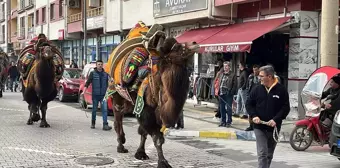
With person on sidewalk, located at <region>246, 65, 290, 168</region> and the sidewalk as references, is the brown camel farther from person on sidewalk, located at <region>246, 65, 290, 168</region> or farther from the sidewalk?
the sidewalk

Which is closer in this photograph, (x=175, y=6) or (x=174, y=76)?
(x=174, y=76)

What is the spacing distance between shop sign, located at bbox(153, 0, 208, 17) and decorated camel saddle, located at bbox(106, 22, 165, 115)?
813 centimetres

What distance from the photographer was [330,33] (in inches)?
401

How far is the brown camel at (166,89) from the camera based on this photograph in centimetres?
612

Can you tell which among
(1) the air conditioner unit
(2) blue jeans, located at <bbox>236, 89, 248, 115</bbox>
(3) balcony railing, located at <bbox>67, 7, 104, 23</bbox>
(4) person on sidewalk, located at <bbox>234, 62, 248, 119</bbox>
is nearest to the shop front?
(4) person on sidewalk, located at <bbox>234, 62, 248, 119</bbox>

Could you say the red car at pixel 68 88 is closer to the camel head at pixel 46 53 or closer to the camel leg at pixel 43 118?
the camel leg at pixel 43 118

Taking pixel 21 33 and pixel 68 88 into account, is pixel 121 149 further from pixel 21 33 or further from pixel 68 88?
pixel 21 33

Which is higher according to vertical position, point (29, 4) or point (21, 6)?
point (21, 6)

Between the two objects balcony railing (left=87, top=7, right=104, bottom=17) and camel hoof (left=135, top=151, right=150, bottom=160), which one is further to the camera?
balcony railing (left=87, top=7, right=104, bottom=17)

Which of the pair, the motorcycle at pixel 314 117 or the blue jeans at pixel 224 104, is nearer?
the motorcycle at pixel 314 117

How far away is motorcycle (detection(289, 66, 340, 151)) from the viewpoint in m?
8.57

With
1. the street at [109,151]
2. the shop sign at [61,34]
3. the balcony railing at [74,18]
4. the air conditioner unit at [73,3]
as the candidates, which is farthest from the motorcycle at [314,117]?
the shop sign at [61,34]

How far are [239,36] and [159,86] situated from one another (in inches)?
321

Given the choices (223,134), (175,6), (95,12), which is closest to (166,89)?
(223,134)
